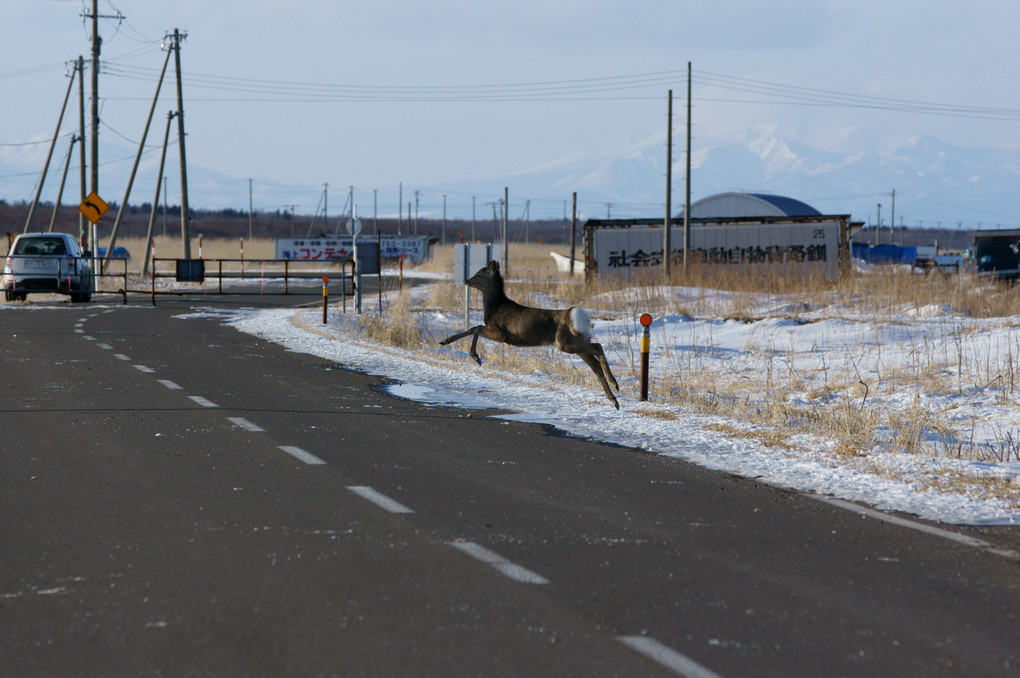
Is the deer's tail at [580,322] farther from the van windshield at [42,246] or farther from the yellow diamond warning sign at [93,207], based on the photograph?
the yellow diamond warning sign at [93,207]

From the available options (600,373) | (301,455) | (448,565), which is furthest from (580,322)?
(448,565)

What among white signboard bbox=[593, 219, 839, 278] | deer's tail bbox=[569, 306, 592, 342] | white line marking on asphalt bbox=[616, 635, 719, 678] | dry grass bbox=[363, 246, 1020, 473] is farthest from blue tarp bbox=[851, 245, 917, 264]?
white line marking on asphalt bbox=[616, 635, 719, 678]

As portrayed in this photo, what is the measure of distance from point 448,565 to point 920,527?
3.20 metres

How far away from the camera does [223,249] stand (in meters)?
115

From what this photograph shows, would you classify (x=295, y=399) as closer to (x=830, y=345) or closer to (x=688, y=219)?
(x=830, y=345)

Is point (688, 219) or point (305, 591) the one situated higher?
point (688, 219)

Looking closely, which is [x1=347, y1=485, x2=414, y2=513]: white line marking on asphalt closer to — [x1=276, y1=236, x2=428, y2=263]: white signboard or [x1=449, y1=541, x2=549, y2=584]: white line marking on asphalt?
[x1=449, y1=541, x2=549, y2=584]: white line marking on asphalt

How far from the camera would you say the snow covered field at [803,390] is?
342 inches

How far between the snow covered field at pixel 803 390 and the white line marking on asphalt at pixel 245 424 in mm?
2672

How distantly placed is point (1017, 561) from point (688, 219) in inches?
1436

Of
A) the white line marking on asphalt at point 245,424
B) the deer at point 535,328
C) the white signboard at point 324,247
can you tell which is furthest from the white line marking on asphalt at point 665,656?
the white signboard at point 324,247

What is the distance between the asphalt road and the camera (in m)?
4.53

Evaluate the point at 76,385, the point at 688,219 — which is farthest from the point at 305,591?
the point at 688,219

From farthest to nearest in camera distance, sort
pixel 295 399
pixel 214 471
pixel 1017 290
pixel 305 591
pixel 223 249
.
A: 1. pixel 223 249
2. pixel 1017 290
3. pixel 295 399
4. pixel 214 471
5. pixel 305 591
